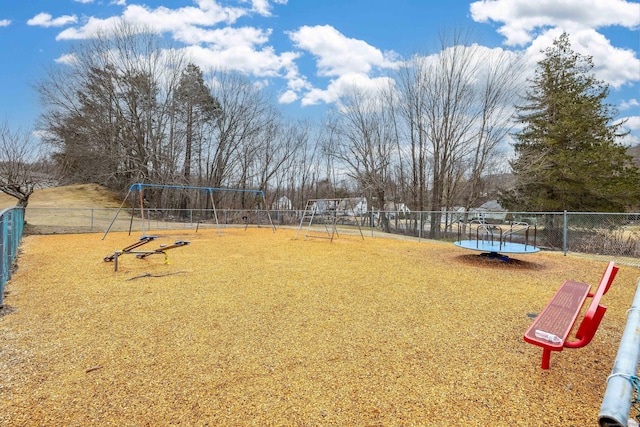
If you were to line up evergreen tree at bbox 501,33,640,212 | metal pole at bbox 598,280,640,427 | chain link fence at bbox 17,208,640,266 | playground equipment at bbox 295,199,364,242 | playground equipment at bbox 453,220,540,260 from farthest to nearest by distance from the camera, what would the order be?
evergreen tree at bbox 501,33,640,212 < playground equipment at bbox 295,199,364,242 < chain link fence at bbox 17,208,640,266 < playground equipment at bbox 453,220,540,260 < metal pole at bbox 598,280,640,427

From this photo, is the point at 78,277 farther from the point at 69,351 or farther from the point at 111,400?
the point at 111,400

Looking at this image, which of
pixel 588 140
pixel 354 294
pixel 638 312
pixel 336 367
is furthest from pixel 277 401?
pixel 588 140

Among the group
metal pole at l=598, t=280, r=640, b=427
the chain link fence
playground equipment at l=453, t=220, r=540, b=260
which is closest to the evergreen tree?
the chain link fence

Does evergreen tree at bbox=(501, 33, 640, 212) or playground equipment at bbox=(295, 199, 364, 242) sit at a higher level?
evergreen tree at bbox=(501, 33, 640, 212)

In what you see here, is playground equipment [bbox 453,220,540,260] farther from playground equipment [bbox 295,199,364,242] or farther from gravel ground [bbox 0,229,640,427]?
playground equipment [bbox 295,199,364,242]

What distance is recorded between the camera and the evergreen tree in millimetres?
16703

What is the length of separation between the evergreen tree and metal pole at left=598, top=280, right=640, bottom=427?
19.4 meters

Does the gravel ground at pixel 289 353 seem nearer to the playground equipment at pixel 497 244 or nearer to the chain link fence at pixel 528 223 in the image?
the playground equipment at pixel 497 244

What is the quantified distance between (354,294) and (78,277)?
5036 mm

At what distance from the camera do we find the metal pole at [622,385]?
2.70ft

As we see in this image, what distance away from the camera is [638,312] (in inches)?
47.9

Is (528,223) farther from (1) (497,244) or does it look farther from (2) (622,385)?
(2) (622,385)

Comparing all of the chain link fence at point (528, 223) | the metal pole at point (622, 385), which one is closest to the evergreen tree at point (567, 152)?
the chain link fence at point (528, 223)

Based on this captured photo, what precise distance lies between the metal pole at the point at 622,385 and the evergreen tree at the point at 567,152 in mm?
19397
